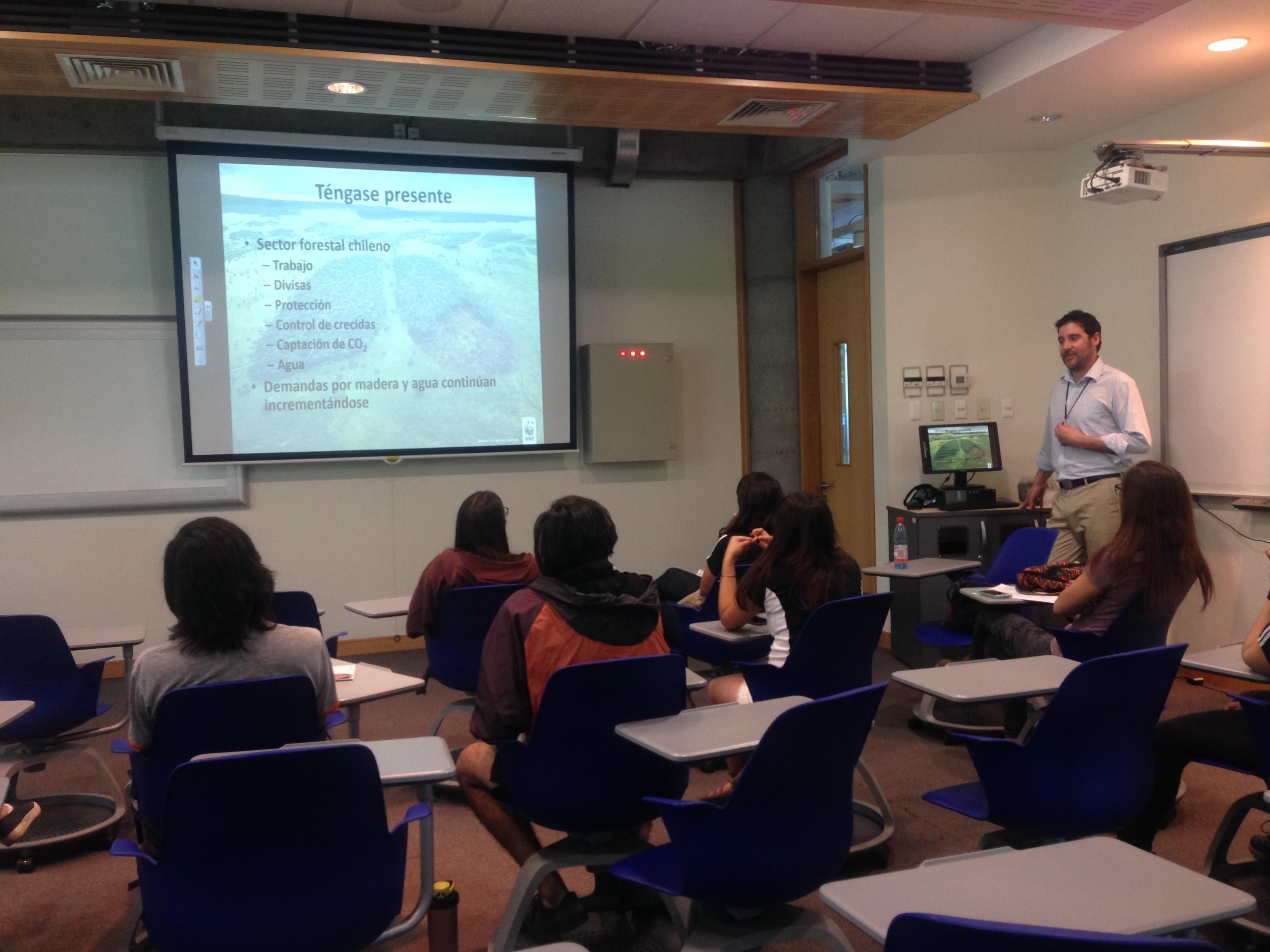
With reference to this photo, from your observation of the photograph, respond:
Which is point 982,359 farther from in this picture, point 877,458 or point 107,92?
point 107,92

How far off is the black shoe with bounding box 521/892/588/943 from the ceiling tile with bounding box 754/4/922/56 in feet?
11.7

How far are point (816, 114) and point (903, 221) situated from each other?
3.61 feet

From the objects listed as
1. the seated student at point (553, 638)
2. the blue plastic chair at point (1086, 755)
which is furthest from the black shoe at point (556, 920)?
the blue plastic chair at point (1086, 755)

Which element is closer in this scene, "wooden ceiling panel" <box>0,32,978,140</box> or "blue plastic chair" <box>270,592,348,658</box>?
"blue plastic chair" <box>270,592,348,658</box>

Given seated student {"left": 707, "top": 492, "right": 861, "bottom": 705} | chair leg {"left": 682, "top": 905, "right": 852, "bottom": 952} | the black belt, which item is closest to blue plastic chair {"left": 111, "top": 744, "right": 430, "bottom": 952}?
chair leg {"left": 682, "top": 905, "right": 852, "bottom": 952}

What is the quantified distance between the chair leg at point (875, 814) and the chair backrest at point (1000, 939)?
195 centimetres

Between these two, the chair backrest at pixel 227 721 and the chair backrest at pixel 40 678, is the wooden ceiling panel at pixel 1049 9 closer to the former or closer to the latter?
the chair backrest at pixel 227 721

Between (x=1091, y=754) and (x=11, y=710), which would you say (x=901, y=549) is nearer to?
(x=1091, y=754)

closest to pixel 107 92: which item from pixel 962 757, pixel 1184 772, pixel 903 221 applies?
pixel 903 221

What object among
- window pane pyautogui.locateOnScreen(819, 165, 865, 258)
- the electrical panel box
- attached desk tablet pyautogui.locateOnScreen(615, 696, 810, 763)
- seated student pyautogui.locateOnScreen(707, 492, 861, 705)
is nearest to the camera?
attached desk tablet pyautogui.locateOnScreen(615, 696, 810, 763)

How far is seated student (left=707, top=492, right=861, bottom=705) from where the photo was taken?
10.4 ft

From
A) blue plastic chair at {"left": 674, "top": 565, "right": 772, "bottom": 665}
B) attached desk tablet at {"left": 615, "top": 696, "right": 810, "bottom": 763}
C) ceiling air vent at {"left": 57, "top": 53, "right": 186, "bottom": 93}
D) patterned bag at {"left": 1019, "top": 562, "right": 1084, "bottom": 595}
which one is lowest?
blue plastic chair at {"left": 674, "top": 565, "right": 772, "bottom": 665}

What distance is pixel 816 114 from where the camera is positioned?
5.06m

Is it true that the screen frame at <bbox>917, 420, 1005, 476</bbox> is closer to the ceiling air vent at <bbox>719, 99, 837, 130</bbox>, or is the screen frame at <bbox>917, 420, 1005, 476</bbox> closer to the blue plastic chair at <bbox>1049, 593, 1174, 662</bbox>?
the ceiling air vent at <bbox>719, 99, 837, 130</bbox>
